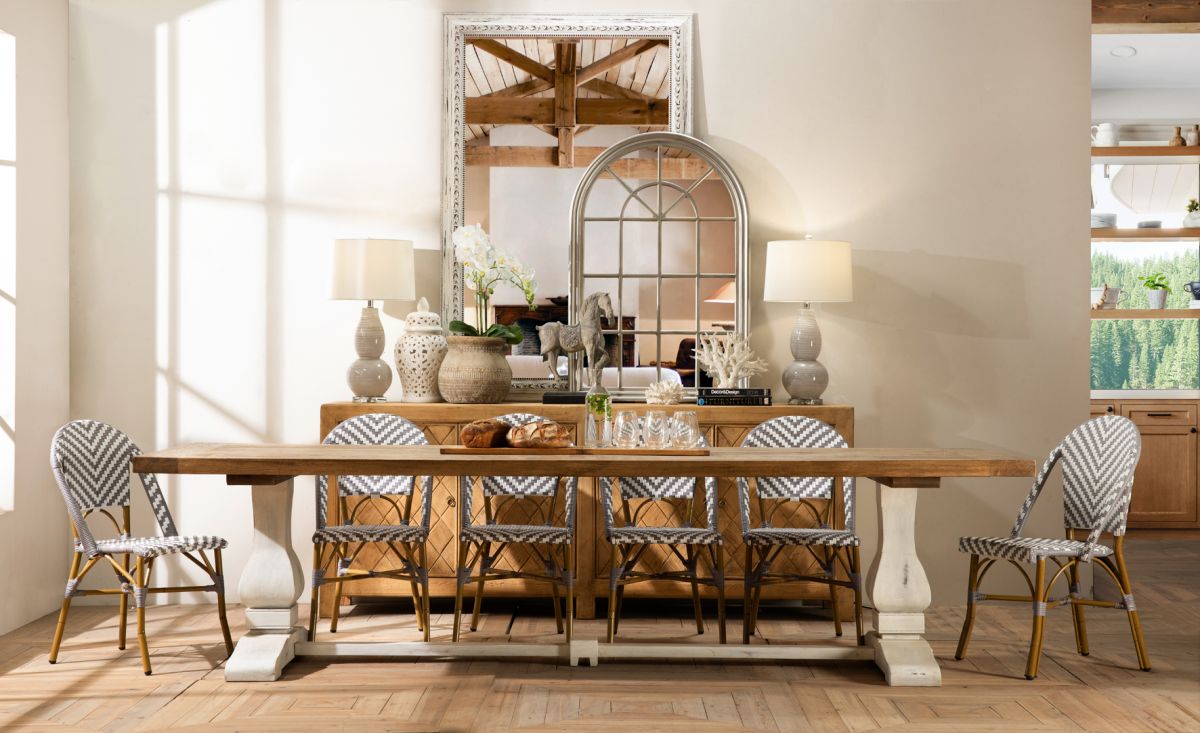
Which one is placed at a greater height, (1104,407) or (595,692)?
(1104,407)

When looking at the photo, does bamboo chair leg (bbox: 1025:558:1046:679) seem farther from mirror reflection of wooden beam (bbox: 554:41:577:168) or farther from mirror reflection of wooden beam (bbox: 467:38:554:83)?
mirror reflection of wooden beam (bbox: 467:38:554:83)

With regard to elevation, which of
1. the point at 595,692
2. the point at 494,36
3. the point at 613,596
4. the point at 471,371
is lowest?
the point at 595,692

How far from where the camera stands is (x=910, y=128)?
4.94m

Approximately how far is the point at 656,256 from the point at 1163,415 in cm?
400

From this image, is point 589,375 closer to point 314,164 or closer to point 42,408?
point 314,164

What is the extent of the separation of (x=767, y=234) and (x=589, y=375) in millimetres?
1118

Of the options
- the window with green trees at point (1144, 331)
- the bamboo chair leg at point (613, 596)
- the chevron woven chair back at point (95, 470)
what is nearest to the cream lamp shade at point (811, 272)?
the bamboo chair leg at point (613, 596)

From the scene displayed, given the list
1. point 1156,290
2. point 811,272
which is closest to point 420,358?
point 811,272

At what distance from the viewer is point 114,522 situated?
3820mm

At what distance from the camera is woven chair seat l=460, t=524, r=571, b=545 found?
3852 mm

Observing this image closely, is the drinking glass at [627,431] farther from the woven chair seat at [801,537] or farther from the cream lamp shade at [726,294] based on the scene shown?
the cream lamp shade at [726,294]

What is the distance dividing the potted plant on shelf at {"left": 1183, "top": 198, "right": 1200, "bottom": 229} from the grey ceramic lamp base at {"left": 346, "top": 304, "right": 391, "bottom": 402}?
577cm

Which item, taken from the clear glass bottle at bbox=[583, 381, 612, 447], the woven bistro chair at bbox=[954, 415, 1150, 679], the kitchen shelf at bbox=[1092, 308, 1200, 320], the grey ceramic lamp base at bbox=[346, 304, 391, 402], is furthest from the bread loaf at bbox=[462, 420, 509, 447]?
the kitchen shelf at bbox=[1092, 308, 1200, 320]

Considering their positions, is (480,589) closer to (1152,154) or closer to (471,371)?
(471,371)
